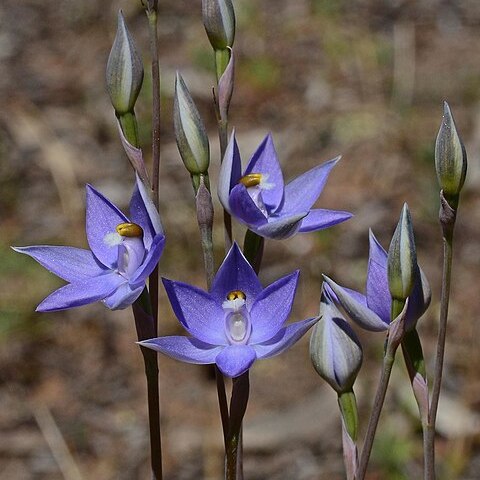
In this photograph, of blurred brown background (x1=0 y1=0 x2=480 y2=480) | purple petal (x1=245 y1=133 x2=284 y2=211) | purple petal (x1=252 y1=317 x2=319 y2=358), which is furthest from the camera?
blurred brown background (x1=0 y1=0 x2=480 y2=480)

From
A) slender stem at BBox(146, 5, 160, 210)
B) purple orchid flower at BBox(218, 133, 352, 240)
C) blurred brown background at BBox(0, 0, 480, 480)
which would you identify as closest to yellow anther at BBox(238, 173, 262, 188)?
purple orchid flower at BBox(218, 133, 352, 240)

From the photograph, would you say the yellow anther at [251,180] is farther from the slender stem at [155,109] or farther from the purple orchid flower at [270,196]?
the slender stem at [155,109]

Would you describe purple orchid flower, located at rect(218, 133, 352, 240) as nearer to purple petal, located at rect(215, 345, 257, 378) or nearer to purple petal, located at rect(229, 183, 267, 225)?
purple petal, located at rect(229, 183, 267, 225)

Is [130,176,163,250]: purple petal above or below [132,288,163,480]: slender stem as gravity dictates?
above

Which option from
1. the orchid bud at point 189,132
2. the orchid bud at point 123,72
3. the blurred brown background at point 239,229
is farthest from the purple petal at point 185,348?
the blurred brown background at point 239,229

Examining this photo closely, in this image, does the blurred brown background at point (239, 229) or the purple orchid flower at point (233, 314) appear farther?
the blurred brown background at point (239, 229)

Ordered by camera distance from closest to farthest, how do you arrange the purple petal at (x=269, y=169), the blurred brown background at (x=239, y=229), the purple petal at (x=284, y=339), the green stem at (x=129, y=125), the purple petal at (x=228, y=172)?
the purple petal at (x=284, y=339) < the purple petal at (x=228, y=172) < the green stem at (x=129, y=125) < the purple petal at (x=269, y=169) < the blurred brown background at (x=239, y=229)

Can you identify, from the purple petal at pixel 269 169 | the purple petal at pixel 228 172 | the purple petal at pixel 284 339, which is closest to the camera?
the purple petal at pixel 284 339

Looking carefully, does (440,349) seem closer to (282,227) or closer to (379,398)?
(379,398)
